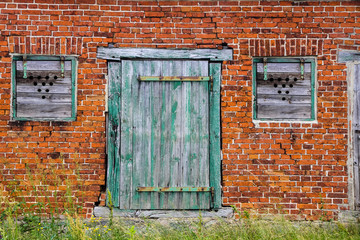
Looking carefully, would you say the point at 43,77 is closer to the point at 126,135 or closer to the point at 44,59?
the point at 44,59

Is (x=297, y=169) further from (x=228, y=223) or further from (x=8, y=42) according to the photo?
(x=8, y=42)

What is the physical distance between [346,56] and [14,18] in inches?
183

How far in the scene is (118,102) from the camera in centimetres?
520

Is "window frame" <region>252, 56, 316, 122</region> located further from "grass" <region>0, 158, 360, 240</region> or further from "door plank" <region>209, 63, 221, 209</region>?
"grass" <region>0, 158, 360, 240</region>

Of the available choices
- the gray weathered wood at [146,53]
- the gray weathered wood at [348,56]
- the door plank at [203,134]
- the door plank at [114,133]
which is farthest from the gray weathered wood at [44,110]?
the gray weathered wood at [348,56]

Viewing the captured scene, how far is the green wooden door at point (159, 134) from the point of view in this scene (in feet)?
16.9

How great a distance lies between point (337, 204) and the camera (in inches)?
203

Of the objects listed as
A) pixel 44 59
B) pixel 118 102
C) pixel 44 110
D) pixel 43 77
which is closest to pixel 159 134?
pixel 118 102

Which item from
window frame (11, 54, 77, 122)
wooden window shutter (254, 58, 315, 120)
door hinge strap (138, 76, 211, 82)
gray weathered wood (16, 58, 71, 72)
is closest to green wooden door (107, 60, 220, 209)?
door hinge strap (138, 76, 211, 82)

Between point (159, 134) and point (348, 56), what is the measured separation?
2859 mm

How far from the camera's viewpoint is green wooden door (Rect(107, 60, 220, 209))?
516 centimetres

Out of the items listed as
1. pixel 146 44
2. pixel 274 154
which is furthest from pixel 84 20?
pixel 274 154

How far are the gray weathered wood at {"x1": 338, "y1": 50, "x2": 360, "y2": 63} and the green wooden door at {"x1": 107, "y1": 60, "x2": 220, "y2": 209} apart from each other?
187 cm

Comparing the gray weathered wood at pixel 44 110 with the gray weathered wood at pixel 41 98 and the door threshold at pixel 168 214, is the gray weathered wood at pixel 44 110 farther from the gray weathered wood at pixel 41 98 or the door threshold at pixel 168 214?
the door threshold at pixel 168 214
